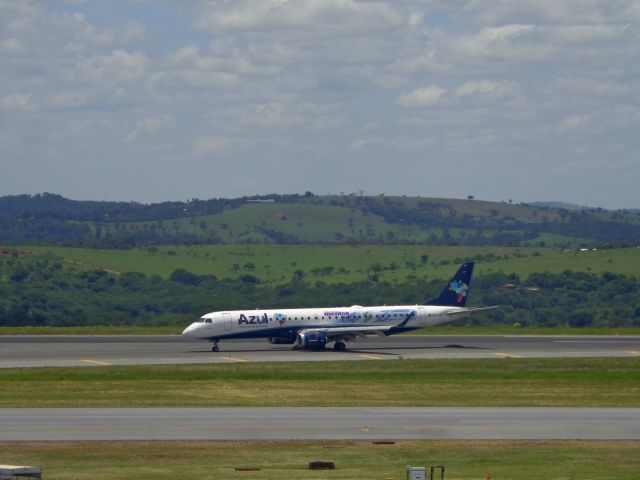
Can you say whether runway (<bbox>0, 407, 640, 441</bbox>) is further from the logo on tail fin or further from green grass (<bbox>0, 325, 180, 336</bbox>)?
green grass (<bbox>0, 325, 180, 336</bbox>)

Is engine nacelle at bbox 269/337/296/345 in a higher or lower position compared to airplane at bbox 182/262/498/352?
lower

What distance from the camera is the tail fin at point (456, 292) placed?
84812 millimetres

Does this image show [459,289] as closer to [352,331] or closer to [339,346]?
[352,331]

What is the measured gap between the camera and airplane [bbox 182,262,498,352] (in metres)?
78.6

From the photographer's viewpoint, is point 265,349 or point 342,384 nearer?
point 342,384

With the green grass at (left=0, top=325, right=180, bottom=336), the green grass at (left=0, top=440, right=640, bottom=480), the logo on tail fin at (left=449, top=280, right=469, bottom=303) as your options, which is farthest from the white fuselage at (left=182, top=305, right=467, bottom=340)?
the green grass at (left=0, top=440, right=640, bottom=480)

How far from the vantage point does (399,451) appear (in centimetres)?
3556

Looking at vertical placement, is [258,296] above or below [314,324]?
below

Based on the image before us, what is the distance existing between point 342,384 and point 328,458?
2046 centimetres

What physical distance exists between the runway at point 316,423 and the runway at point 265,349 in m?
25.7

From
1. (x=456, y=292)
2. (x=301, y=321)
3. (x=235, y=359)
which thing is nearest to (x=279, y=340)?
(x=301, y=321)

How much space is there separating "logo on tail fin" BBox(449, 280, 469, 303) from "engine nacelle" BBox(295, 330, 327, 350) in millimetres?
11931

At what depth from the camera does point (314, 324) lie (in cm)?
8031

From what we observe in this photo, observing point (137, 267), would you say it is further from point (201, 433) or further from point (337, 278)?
point (201, 433)
